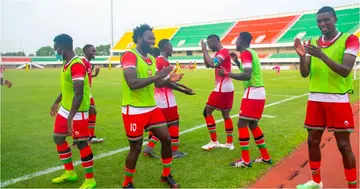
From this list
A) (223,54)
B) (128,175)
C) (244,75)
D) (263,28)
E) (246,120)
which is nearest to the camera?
(128,175)

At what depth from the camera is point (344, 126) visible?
392 centimetres

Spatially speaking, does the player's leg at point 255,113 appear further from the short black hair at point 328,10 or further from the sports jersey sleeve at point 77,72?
the sports jersey sleeve at point 77,72

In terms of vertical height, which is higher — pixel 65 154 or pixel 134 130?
pixel 134 130

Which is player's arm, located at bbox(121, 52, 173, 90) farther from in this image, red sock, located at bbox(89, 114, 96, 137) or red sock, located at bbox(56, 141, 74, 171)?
red sock, located at bbox(89, 114, 96, 137)

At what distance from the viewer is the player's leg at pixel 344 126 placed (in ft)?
12.8

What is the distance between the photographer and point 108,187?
4547 millimetres

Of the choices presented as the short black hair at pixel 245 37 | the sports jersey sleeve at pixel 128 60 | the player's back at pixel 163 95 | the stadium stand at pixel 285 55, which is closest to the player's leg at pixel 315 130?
the short black hair at pixel 245 37

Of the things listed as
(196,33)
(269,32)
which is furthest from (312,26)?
(196,33)

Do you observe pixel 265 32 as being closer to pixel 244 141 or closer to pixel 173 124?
pixel 173 124

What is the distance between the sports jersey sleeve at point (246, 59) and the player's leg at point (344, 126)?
1536 mm

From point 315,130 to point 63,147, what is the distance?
3.46 m

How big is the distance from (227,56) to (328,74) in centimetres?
225

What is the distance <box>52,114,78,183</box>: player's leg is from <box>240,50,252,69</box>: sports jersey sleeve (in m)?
2.86

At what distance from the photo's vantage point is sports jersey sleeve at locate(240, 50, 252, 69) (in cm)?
515
